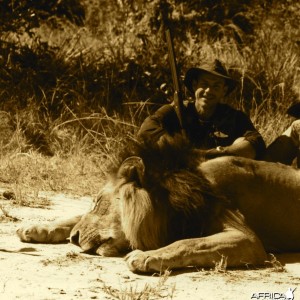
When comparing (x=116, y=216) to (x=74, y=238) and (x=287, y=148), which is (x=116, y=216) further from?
(x=287, y=148)

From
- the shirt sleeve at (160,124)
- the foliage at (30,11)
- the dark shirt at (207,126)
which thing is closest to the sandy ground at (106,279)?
the shirt sleeve at (160,124)

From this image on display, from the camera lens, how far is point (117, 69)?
30.6 feet

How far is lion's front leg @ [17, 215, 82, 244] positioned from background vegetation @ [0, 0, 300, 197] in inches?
87.8

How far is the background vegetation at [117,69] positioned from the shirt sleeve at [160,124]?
4.44 feet

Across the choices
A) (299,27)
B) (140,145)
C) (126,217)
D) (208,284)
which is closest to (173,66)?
(140,145)

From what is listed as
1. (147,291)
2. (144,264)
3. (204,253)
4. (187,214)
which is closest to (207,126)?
(187,214)

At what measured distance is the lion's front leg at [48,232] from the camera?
4.87 m

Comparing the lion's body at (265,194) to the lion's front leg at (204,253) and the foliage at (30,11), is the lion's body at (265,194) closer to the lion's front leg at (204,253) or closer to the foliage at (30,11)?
the lion's front leg at (204,253)

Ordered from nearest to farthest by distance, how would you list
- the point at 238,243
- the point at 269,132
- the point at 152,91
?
1. the point at 238,243
2. the point at 269,132
3. the point at 152,91

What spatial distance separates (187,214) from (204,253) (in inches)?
11.2

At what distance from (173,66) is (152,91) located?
2257 mm

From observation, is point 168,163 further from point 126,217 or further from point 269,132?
point 269,132

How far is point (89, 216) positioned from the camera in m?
4.73

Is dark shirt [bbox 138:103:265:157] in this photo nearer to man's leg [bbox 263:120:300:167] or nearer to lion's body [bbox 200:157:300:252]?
man's leg [bbox 263:120:300:167]
